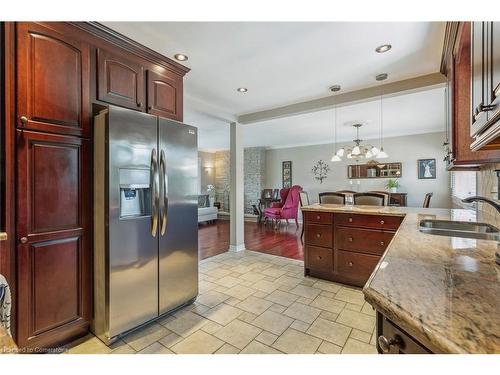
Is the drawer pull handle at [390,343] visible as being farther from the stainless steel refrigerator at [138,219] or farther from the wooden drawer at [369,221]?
the wooden drawer at [369,221]

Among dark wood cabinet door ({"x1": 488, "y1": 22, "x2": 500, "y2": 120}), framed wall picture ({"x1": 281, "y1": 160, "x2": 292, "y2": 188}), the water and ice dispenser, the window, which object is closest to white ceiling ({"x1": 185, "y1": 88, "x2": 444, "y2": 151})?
framed wall picture ({"x1": 281, "y1": 160, "x2": 292, "y2": 188})

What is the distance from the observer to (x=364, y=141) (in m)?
6.96

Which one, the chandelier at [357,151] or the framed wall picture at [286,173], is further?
the framed wall picture at [286,173]

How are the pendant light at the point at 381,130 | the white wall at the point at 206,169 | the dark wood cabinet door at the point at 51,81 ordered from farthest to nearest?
the white wall at the point at 206,169, the pendant light at the point at 381,130, the dark wood cabinet door at the point at 51,81

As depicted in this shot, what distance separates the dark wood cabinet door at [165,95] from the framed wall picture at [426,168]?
21.1ft

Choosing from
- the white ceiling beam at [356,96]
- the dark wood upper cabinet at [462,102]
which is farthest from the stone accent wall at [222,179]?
the dark wood upper cabinet at [462,102]

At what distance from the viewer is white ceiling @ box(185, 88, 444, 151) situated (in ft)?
13.4

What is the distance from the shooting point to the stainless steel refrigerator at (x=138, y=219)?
1748mm

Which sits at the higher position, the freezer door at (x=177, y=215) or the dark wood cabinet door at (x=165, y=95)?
the dark wood cabinet door at (x=165, y=95)

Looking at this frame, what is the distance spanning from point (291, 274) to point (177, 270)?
1.67 meters

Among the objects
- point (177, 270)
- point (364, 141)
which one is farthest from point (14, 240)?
point (364, 141)

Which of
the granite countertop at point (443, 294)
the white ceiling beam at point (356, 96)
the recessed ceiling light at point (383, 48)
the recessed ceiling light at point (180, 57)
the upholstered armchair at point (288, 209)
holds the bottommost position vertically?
the upholstered armchair at point (288, 209)

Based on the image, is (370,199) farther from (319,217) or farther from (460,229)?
A: (460,229)

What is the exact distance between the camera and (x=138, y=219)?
1905 mm
